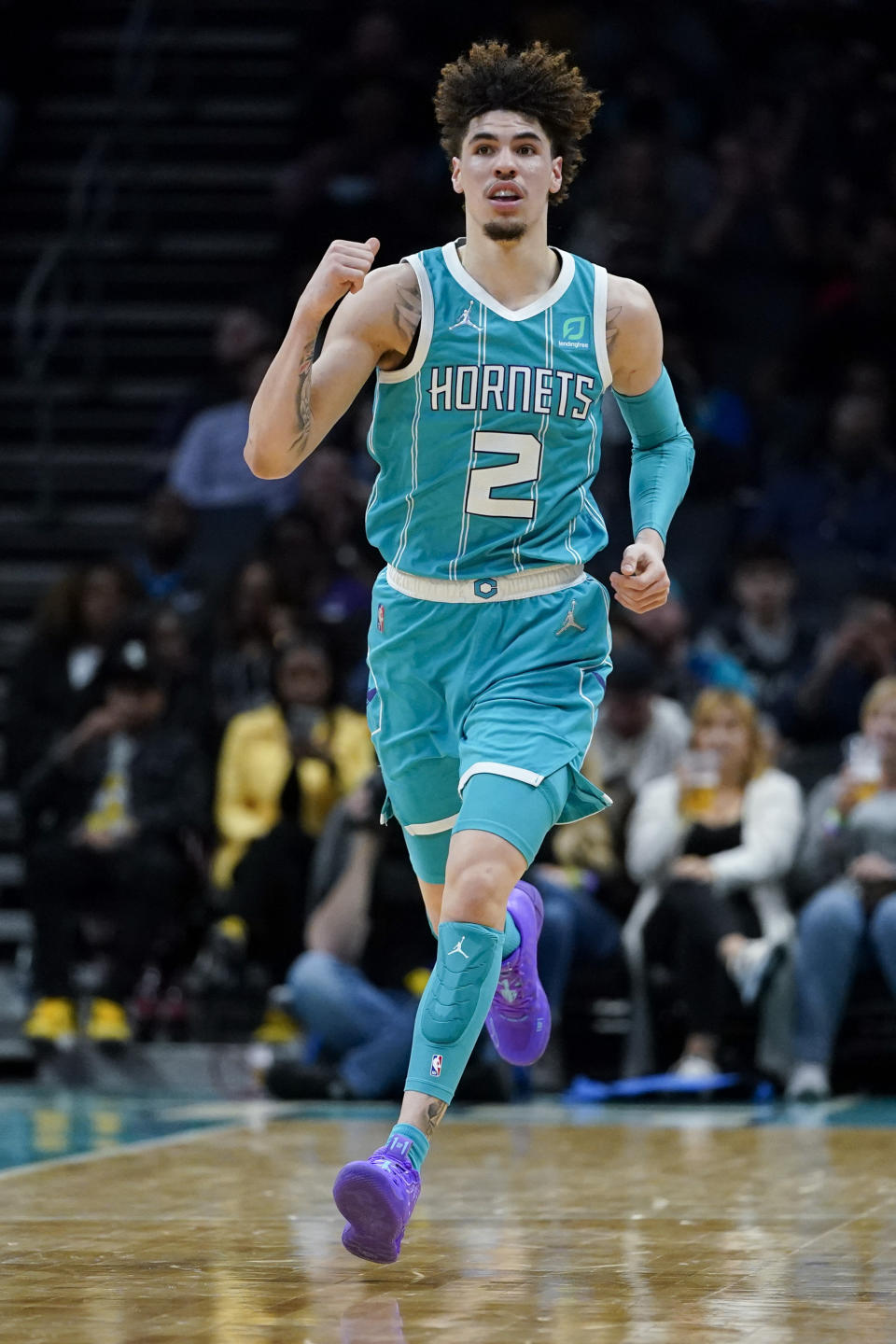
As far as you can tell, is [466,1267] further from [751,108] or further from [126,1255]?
[751,108]

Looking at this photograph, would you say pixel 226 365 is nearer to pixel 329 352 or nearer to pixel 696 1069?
pixel 696 1069

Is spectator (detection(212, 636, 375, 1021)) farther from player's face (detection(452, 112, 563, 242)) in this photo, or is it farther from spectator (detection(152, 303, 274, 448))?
player's face (detection(452, 112, 563, 242))

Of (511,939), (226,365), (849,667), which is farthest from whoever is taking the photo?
(226,365)

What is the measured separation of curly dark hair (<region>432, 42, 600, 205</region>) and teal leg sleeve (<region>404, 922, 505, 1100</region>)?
1593 mm

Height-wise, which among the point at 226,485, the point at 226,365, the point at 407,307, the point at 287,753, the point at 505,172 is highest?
the point at 226,365

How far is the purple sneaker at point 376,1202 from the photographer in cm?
382

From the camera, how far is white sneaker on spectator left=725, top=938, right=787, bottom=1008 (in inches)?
314

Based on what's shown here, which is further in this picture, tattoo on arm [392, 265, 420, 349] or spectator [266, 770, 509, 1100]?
spectator [266, 770, 509, 1100]

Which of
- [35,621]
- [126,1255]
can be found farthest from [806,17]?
[126,1255]

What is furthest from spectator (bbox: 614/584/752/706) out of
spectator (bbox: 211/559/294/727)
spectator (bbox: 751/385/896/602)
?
spectator (bbox: 211/559/294/727)

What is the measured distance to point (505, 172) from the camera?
4402 millimetres

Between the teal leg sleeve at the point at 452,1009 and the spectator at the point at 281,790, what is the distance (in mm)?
→ 4636

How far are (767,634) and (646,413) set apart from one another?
495 centimetres

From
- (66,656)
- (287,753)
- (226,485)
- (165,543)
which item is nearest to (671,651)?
(287,753)
